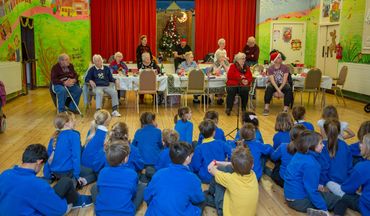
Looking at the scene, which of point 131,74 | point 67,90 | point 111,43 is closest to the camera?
point 67,90

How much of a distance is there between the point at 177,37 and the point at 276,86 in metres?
5.34

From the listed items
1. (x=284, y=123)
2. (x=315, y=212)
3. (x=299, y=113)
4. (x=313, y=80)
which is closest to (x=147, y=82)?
(x=313, y=80)

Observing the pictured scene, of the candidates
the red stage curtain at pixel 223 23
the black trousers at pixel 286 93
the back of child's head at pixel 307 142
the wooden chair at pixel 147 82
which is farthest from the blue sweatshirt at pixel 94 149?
the red stage curtain at pixel 223 23

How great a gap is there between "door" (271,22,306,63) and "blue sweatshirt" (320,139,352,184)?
8.88m

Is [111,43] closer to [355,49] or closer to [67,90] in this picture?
[67,90]

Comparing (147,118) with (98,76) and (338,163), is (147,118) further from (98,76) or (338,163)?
(98,76)

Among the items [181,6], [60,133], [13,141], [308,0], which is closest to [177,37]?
[181,6]

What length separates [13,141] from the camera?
5461 millimetres

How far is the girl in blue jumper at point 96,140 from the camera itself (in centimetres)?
379

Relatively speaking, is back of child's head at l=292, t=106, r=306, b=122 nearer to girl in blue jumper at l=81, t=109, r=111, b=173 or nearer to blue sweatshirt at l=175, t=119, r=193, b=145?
blue sweatshirt at l=175, t=119, r=193, b=145

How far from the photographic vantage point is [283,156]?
368cm

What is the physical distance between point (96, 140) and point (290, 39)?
9630mm

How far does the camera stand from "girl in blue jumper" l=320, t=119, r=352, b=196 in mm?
3477

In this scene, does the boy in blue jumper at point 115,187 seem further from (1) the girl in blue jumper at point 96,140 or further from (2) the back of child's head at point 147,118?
(2) the back of child's head at point 147,118
